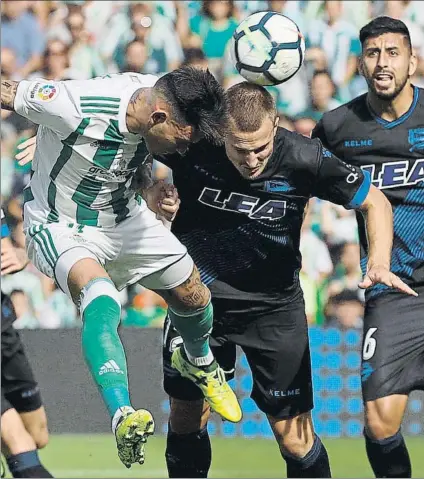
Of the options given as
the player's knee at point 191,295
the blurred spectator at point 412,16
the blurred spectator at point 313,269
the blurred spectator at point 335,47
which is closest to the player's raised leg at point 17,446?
the player's knee at point 191,295

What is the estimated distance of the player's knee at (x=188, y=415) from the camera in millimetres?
6711

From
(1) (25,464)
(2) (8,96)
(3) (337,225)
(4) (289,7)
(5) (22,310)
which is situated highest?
(2) (8,96)

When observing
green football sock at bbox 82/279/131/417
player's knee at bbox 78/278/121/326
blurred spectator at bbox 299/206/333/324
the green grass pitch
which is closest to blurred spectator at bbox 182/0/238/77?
blurred spectator at bbox 299/206/333/324

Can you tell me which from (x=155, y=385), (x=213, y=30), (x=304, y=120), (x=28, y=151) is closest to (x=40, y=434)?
(x=155, y=385)

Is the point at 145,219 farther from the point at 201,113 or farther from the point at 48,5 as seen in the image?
the point at 48,5

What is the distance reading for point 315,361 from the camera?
9211mm

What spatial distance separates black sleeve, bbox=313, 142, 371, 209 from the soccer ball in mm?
466

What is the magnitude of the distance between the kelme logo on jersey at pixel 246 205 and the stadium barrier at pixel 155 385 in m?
2.93

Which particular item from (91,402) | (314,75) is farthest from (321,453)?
(314,75)

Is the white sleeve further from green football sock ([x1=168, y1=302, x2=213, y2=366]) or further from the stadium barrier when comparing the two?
the stadium barrier

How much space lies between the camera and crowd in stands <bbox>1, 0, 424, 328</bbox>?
9.89 m

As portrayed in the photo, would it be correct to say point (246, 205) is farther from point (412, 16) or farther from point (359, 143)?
point (412, 16)

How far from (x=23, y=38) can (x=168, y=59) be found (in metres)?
1.35

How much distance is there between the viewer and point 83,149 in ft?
18.8
